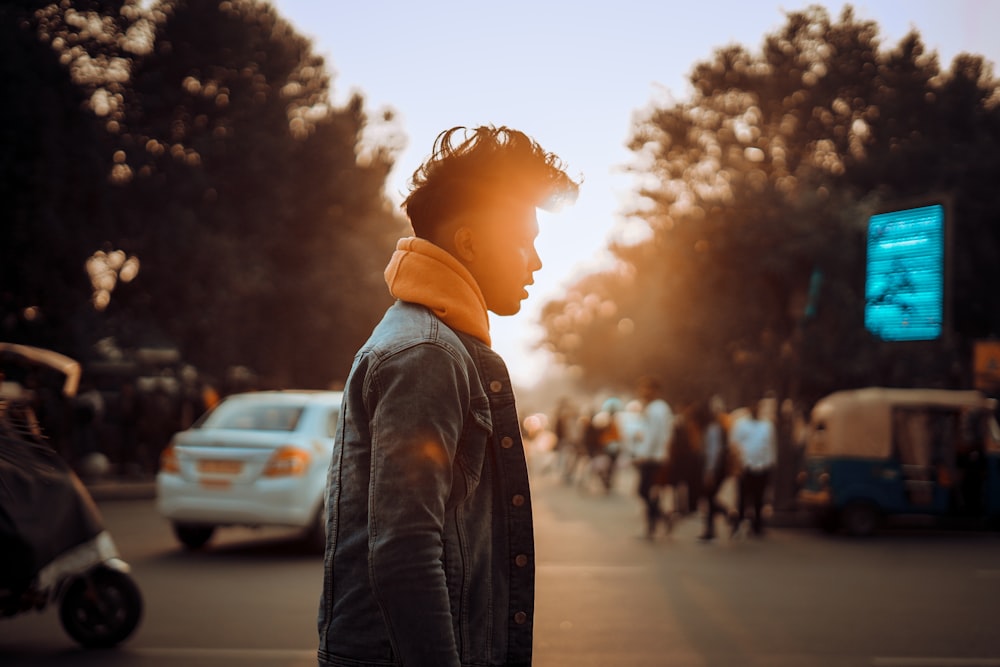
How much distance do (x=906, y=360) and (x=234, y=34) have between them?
1728cm

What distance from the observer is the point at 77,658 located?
722cm

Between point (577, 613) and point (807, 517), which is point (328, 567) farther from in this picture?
point (807, 517)

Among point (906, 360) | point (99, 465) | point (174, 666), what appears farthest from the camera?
point (906, 360)

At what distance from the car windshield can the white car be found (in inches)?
0.9

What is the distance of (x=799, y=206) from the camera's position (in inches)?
823

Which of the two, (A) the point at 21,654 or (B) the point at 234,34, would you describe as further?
(B) the point at 234,34

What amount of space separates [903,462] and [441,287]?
52.8 feet

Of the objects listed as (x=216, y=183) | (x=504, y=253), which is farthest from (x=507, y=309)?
(x=216, y=183)

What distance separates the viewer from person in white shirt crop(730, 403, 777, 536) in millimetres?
15719

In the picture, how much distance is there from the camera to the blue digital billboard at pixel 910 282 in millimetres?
10438

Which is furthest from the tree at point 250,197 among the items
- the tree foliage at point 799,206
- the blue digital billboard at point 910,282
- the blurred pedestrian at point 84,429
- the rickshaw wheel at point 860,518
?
the blue digital billboard at point 910,282

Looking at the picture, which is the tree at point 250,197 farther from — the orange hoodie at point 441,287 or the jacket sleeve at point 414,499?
the jacket sleeve at point 414,499

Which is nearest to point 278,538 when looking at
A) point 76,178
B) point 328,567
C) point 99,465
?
point 99,465

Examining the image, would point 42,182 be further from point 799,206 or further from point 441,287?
point 441,287
